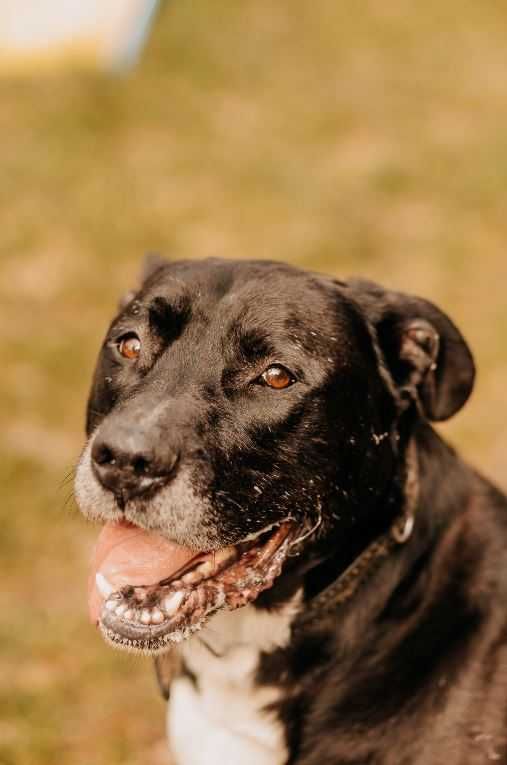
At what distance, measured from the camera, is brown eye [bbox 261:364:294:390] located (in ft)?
9.42

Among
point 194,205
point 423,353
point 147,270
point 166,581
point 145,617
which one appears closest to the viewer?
point 145,617

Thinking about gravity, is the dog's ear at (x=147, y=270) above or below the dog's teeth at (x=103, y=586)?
above

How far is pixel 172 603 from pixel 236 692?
17.8 inches

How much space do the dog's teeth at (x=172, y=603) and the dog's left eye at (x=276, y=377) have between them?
609mm

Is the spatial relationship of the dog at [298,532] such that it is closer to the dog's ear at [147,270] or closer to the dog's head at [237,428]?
the dog's head at [237,428]

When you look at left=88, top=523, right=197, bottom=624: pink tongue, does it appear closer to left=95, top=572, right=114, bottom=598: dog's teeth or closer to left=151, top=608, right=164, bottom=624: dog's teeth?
left=95, top=572, right=114, bottom=598: dog's teeth

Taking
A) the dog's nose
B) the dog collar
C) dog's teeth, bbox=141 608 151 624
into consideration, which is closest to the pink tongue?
dog's teeth, bbox=141 608 151 624

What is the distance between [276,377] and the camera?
9.43 ft

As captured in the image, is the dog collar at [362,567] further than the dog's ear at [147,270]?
No

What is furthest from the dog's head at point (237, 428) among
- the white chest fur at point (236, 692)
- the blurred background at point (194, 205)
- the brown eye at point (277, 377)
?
the blurred background at point (194, 205)

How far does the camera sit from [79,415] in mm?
6285

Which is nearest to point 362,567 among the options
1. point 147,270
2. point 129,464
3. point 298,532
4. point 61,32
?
point 298,532

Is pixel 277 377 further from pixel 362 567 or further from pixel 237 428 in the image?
pixel 362 567

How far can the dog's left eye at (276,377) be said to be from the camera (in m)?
2.87
